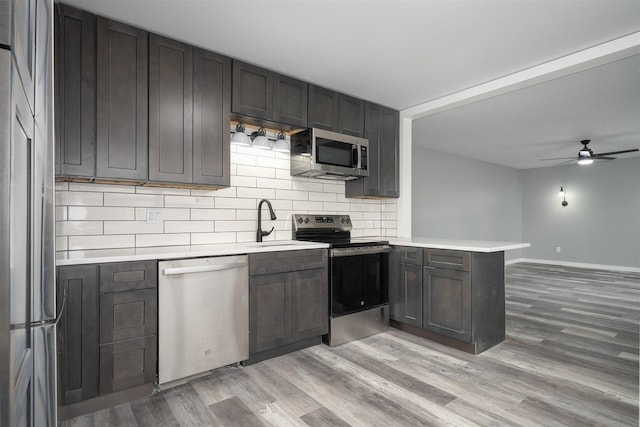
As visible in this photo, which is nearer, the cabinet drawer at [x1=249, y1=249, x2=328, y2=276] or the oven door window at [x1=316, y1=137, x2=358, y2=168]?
the cabinet drawer at [x1=249, y1=249, x2=328, y2=276]

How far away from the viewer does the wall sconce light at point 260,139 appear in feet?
10.0

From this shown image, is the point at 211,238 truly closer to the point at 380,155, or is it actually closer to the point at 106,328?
the point at 106,328

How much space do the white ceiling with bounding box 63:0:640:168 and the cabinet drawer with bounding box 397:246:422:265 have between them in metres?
1.63

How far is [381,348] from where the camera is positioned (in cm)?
299

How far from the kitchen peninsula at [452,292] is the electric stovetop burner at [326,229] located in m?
0.43

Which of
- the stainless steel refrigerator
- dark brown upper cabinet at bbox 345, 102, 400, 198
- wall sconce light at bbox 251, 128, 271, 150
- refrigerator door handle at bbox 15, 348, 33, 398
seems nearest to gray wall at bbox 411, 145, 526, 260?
dark brown upper cabinet at bbox 345, 102, 400, 198

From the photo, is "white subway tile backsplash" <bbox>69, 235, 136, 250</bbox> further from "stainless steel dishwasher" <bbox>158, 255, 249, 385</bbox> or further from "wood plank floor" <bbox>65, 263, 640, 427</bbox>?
"wood plank floor" <bbox>65, 263, 640, 427</bbox>

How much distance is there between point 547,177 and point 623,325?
19.7ft

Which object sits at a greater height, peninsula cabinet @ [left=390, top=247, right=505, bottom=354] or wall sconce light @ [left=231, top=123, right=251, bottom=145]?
wall sconce light @ [left=231, top=123, right=251, bottom=145]

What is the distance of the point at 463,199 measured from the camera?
7293 millimetres

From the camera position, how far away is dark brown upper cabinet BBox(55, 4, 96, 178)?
207cm

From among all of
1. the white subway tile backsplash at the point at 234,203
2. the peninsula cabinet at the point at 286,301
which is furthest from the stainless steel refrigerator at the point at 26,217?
the white subway tile backsplash at the point at 234,203

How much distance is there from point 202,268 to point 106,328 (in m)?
0.63

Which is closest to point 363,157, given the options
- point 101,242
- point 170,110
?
point 170,110
